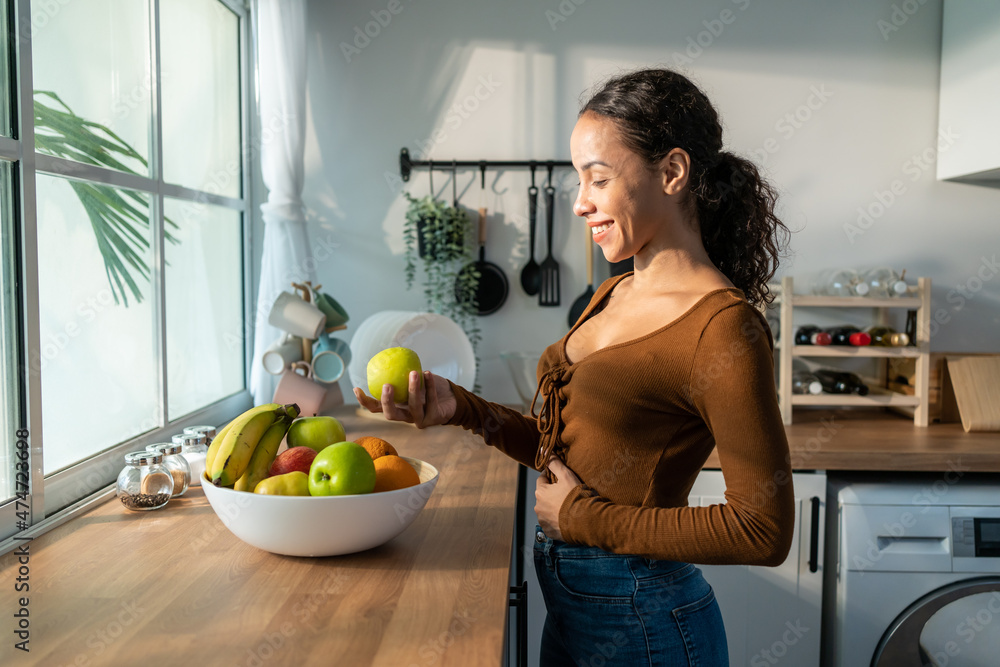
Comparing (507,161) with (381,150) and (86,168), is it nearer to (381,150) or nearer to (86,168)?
(381,150)

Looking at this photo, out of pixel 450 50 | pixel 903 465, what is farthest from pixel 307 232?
pixel 903 465

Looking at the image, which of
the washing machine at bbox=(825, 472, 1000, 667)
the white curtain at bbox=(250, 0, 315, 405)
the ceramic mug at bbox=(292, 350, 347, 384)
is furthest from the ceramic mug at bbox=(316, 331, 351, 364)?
the washing machine at bbox=(825, 472, 1000, 667)

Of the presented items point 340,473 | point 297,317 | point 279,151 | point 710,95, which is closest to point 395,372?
point 340,473

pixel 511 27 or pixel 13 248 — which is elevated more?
pixel 511 27

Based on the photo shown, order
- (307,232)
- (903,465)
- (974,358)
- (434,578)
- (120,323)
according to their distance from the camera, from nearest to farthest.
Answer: (434,578)
(120,323)
(903,465)
(974,358)
(307,232)

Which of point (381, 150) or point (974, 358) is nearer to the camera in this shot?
point (974, 358)

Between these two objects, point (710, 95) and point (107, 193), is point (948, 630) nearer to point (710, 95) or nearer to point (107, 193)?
point (710, 95)

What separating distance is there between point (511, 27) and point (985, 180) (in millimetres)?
1527

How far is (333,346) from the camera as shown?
2.03 meters

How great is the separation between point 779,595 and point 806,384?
0.62m

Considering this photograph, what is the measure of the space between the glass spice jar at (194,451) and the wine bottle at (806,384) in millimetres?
1580

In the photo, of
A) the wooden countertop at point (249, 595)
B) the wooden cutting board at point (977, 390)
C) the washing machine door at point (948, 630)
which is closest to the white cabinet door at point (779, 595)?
the washing machine door at point (948, 630)

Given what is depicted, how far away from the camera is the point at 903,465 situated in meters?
1.77

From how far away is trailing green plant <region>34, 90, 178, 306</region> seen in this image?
130 cm
